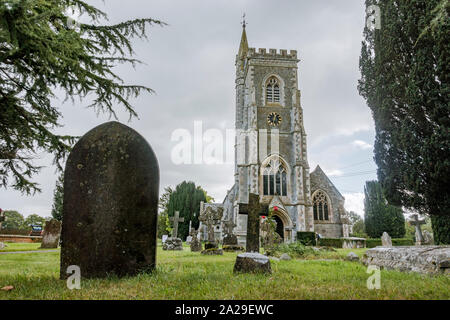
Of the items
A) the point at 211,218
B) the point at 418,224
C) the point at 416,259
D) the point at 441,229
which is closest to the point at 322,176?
the point at 418,224

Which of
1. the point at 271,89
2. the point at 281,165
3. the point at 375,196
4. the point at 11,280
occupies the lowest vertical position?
the point at 11,280

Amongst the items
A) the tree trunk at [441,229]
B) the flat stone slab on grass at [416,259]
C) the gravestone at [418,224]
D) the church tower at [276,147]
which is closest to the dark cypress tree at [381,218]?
the church tower at [276,147]

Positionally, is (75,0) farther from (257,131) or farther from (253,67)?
(253,67)

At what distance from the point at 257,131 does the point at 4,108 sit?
21.6m

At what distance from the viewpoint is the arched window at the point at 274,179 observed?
2517 cm

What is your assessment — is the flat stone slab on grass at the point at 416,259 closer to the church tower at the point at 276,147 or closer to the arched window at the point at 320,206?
the church tower at the point at 276,147

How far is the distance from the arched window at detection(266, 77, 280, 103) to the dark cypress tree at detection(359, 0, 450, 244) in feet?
58.7

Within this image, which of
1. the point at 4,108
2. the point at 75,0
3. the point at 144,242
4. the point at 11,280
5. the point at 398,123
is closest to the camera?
the point at 11,280

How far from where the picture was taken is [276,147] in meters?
25.9

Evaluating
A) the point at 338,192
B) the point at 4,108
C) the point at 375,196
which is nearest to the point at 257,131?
the point at 338,192

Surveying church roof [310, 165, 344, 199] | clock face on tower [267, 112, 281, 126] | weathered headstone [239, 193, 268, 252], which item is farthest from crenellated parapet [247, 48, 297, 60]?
weathered headstone [239, 193, 268, 252]

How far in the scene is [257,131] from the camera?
1022 inches

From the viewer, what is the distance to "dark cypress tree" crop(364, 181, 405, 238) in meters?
26.2

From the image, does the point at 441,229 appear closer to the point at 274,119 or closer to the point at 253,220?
the point at 253,220
